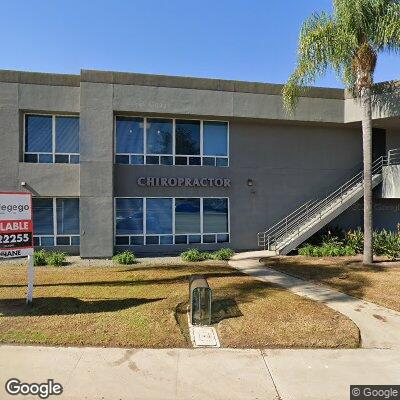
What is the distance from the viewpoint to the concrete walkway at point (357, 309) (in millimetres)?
7105

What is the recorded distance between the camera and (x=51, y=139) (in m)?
16.9

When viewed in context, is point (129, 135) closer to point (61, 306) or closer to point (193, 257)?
point (193, 257)

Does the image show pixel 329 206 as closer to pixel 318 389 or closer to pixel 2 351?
pixel 318 389

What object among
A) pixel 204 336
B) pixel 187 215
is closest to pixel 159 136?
pixel 187 215

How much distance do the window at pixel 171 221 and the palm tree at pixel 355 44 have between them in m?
6.57

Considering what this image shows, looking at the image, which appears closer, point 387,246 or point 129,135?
point 387,246

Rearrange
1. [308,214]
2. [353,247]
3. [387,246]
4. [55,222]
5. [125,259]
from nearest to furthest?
[125,259] < [387,246] < [55,222] < [353,247] < [308,214]

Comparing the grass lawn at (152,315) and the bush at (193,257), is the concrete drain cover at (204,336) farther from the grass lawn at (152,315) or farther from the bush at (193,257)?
the bush at (193,257)

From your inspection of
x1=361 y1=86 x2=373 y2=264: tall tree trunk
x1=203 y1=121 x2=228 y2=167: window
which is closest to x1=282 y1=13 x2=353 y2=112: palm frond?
x1=361 y1=86 x2=373 y2=264: tall tree trunk

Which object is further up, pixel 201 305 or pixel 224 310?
pixel 201 305

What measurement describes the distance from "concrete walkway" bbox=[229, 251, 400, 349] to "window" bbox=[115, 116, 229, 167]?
6215mm

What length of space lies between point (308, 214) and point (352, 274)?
6696 mm

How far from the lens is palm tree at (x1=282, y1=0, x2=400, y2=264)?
42.1 ft

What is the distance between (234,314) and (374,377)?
318cm
